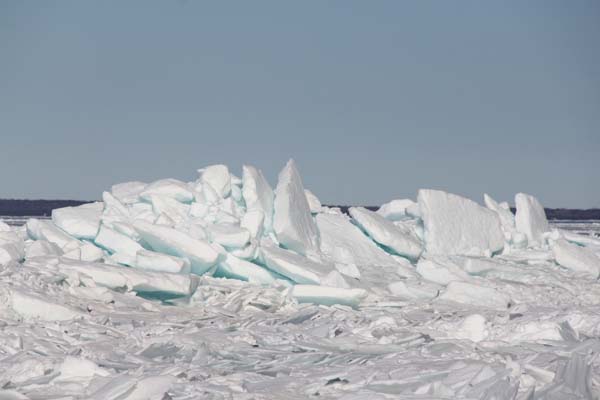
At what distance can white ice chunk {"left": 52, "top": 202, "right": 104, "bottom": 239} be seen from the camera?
1264cm

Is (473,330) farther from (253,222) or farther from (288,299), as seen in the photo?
(253,222)

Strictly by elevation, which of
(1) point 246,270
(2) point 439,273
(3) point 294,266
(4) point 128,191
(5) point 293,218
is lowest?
(2) point 439,273

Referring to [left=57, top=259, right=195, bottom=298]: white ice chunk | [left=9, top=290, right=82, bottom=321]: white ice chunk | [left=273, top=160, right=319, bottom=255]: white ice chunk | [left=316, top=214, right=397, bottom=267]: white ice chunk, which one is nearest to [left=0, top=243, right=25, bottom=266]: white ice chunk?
[left=57, top=259, right=195, bottom=298]: white ice chunk

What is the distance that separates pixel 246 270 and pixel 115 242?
177 cm

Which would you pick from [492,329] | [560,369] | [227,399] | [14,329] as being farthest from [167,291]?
[560,369]

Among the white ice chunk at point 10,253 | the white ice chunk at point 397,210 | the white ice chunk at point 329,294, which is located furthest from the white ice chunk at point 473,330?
the white ice chunk at point 397,210

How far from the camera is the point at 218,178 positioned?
13656 millimetres

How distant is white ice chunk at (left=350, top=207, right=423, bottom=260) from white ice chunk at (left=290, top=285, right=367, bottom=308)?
3.43 m

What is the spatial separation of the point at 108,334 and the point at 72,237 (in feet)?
14.5

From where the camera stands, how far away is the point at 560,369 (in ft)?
20.3

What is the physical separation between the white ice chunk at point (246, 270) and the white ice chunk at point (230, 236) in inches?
7.6

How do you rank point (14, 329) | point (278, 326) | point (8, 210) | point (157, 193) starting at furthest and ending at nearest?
1. point (8, 210)
2. point (157, 193)
3. point (278, 326)
4. point (14, 329)

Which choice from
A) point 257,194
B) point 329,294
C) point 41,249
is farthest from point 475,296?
point 41,249

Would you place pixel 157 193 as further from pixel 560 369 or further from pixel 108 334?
pixel 560 369
